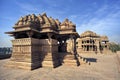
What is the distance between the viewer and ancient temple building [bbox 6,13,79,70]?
10.4m

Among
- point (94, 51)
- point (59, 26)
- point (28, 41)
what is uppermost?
point (59, 26)

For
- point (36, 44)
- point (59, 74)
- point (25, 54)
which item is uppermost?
point (36, 44)

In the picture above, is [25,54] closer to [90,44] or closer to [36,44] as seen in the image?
[36,44]

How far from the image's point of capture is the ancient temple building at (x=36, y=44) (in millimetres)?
10391

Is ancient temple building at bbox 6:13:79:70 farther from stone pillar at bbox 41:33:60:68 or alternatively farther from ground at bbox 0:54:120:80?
ground at bbox 0:54:120:80

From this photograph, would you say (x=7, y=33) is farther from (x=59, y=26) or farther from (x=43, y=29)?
(x=59, y=26)

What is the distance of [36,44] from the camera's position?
37.1 ft

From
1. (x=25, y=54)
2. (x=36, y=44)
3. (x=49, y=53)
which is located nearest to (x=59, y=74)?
(x=49, y=53)

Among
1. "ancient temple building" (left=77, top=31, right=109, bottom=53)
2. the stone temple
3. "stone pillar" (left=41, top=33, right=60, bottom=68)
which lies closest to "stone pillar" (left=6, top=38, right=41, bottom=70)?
the stone temple

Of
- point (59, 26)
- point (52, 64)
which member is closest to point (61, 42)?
point (59, 26)

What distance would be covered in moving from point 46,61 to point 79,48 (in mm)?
30918

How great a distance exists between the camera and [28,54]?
1034 centimetres

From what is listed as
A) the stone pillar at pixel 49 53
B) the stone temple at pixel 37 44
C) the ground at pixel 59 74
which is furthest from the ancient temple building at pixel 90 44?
the ground at pixel 59 74

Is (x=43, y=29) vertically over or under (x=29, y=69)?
over
